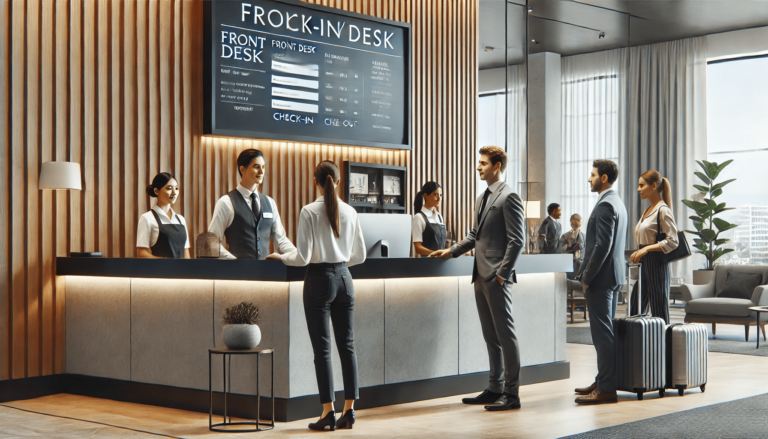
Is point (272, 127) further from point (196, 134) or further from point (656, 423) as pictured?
point (656, 423)

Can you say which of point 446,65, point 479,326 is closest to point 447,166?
point 446,65

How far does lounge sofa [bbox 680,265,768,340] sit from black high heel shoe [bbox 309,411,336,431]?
20.1 ft

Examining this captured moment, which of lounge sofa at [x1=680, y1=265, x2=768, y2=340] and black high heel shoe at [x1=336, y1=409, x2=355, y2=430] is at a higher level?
lounge sofa at [x1=680, y1=265, x2=768, y2=340]

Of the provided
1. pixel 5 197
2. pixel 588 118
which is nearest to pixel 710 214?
pixel 588 118

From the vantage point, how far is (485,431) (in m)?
4.54

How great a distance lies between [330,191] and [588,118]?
1199cm

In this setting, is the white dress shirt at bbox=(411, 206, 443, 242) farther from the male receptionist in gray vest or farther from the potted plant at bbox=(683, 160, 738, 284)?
the potted plant at bbox=(683, 160, 738, 284)

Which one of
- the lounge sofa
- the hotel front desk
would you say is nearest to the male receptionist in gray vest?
the hotel front desk

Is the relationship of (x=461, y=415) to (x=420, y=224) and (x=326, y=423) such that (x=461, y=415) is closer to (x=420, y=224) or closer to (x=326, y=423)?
(x=326, y=423)

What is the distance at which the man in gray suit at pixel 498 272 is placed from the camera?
5219mm

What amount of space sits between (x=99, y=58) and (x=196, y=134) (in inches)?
35.9

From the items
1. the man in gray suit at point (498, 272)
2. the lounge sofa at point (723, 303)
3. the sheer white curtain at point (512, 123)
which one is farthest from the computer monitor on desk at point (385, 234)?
the sheer white curtain at point (512, 123)

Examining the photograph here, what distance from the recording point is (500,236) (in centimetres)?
530

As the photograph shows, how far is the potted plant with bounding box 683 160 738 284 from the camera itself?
43.1 ft
